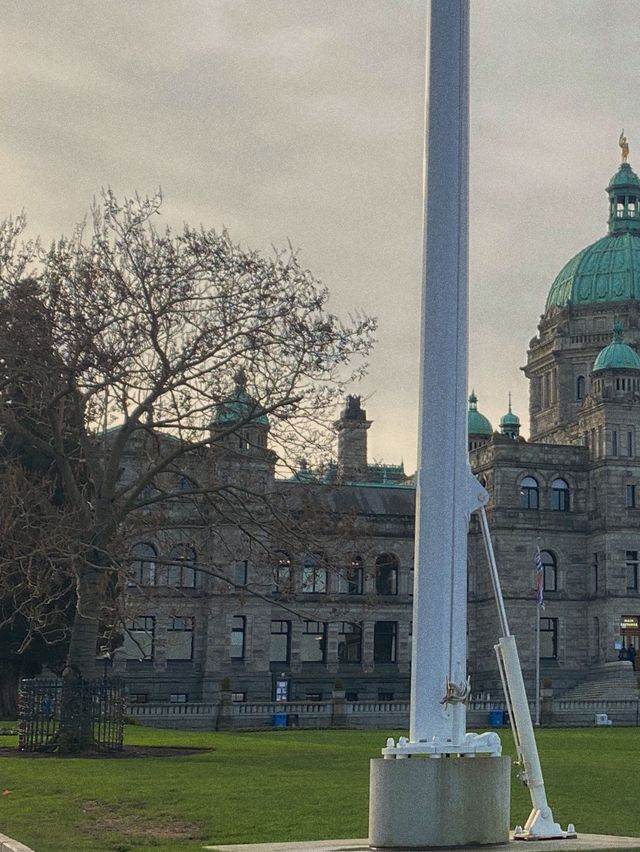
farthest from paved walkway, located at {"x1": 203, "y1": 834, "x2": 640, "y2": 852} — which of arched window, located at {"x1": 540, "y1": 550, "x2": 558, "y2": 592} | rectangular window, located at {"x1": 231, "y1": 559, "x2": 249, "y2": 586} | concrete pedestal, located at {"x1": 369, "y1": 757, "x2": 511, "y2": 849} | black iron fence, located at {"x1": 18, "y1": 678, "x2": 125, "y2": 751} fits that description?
arched window, located at {"x1": 540, "y1": 550, "x2": 558, "y2": 592}

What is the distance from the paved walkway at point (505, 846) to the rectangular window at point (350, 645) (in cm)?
6640

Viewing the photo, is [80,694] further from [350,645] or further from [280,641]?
[350,645]

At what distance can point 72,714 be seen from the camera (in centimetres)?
3266

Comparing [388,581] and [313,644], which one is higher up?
[388,581]

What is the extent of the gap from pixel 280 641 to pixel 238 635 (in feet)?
10.1

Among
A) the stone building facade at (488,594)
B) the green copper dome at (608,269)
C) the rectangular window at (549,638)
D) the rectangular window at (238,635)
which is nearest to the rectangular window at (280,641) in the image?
the stone building facade at (488,594)

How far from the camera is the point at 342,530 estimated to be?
3444 centimetres

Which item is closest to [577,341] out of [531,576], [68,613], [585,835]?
[531,576]

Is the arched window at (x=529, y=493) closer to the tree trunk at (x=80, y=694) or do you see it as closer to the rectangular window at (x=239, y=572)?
the rectangular window at (x=239, y=572)

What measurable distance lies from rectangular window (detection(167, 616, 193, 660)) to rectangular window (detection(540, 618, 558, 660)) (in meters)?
19.8

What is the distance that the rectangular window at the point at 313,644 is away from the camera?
270 feet

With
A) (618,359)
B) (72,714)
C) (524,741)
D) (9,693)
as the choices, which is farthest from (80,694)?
(618,359)

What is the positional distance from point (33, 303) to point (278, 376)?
5820mm

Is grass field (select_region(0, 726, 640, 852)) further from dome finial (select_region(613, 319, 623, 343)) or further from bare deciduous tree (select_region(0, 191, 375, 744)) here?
dome finial (select_region(613, 319, 623, 343))
